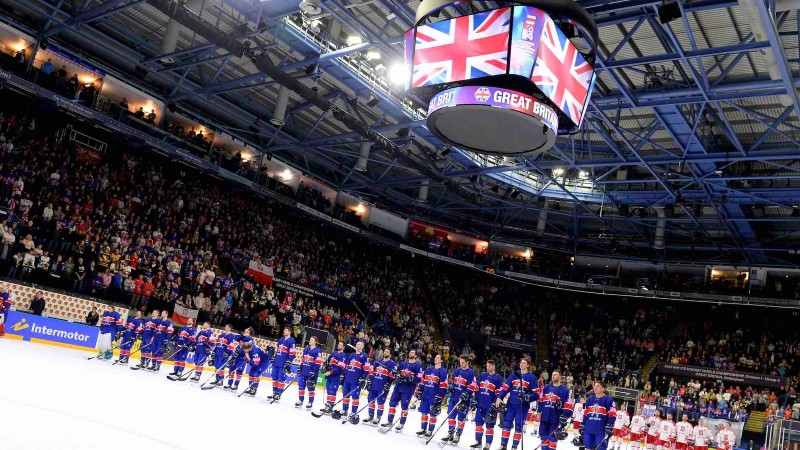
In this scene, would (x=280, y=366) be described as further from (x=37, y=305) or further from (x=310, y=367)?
(x=37, y=305)

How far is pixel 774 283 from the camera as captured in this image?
39156 millimetres

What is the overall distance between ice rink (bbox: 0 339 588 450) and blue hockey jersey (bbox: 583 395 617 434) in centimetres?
306

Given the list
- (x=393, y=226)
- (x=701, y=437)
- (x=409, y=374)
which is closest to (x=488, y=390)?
(x=409, y=374)

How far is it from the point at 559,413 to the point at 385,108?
17.4 meters

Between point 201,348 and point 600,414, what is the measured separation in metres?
10.6

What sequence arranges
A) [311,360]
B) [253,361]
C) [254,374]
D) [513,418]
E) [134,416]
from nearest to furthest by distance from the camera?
[134,416], [513,418], [311,360], [253,361], [254,374]

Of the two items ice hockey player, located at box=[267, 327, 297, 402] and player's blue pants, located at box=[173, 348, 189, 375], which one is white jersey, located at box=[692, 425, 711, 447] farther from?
player's blue pants, located at box=[173, 348, 189, 375]

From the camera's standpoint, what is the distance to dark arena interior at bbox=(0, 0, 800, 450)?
12.4m

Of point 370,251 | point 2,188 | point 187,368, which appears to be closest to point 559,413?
point 187,368

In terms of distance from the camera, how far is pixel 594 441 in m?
12.7

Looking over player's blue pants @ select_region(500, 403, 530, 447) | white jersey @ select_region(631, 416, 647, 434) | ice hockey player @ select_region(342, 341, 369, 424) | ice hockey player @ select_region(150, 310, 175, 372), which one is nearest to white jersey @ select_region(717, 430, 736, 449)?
white jersey @ select_region(631, 416, 647, 434)

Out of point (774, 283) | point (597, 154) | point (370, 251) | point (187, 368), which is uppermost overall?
point (597, 154)

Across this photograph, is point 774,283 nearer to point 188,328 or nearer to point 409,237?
point 409,237

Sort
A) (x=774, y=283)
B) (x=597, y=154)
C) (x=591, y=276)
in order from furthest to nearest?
(x=591, y=276), (x=774, y=283), (x=597, y=154)
